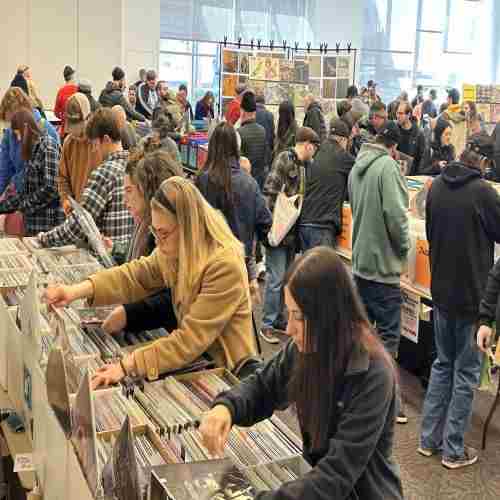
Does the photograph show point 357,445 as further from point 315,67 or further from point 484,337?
point 315,67

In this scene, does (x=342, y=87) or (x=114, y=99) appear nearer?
(x=114, y=99)

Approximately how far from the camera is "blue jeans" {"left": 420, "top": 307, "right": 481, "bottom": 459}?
3408mm

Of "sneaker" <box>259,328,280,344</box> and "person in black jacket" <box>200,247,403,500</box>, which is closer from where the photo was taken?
"person in black jacket" <box>200,247,403,500</box>

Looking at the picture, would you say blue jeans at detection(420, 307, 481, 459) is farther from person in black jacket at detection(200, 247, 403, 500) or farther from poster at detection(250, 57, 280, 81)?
poster at detection(250, 57, 280, 81)

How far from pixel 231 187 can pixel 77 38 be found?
444 inches

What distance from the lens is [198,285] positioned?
2125mm

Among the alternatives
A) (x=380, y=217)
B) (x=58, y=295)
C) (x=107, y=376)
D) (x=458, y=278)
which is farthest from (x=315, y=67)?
(x=107, y=376)

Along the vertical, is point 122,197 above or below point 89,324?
above

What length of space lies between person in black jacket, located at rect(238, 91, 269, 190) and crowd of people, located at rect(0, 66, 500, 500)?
0.01 m

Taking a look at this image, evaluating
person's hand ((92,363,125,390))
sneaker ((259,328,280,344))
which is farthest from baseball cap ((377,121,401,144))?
person's hand ((92,363,125,390))

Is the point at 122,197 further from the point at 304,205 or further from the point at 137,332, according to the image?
the point at 304,205

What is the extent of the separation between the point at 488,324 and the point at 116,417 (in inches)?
73.9

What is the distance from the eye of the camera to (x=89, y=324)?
92.8 inches

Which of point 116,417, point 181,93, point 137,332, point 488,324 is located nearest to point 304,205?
point 488,324
